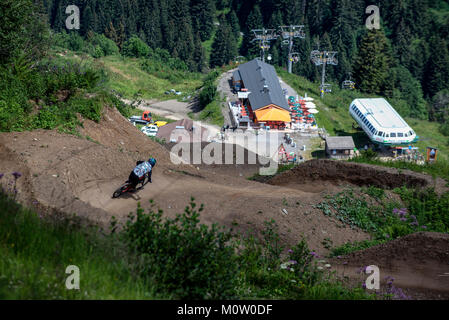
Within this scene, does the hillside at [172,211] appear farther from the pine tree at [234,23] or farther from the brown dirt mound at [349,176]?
the pine tree at [234,23]

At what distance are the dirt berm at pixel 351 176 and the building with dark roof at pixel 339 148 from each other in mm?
20045

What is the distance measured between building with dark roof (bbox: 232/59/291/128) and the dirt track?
2873cm

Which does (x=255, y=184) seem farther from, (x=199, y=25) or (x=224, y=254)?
(x=199, y=25)

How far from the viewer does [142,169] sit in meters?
17.6

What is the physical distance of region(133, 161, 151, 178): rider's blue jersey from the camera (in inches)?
683

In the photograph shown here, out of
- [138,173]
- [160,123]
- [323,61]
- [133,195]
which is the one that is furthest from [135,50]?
[138,173]

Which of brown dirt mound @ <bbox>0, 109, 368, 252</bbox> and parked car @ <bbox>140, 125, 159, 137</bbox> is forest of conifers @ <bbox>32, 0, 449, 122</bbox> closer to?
parked car @ <bbox>140, 125, 159, 137</bbox>

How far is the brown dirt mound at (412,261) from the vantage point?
13.5m

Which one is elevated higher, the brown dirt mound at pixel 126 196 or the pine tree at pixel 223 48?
the pine tree at pixel 223 48

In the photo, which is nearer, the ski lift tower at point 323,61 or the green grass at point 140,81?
the ski lift tower at point 323,61

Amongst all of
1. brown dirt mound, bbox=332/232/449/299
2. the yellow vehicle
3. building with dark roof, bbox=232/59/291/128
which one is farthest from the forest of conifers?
brown dirt mound, bbox=332/232/449/299

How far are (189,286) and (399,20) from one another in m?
134

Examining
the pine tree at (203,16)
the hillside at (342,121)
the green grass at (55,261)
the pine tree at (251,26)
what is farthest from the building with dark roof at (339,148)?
the pine tree at (203,16)
